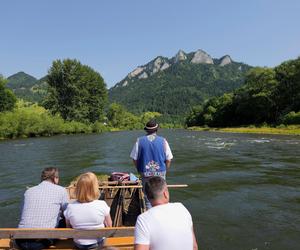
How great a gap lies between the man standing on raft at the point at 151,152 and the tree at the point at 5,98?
86909 mm

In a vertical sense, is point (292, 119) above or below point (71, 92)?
below

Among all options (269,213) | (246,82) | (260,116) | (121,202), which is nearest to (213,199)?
(269,213)

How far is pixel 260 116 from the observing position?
9625 centimetres

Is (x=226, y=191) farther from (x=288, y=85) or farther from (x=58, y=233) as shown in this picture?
(x=288, y=85)

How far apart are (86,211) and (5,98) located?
9119 cm

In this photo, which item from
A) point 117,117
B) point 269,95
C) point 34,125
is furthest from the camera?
point 117,117

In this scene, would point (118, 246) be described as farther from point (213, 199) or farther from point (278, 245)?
point (213, 199)

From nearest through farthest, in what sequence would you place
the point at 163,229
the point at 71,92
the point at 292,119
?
the point at 163,229 < the point at 292,119 < the point at 71,92

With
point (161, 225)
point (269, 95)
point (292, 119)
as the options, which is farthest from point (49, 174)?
point (269, 95)

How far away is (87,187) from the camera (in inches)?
236

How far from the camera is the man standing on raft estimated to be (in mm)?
8727

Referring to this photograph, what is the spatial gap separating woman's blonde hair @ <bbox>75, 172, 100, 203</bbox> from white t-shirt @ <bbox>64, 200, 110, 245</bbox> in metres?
0.11

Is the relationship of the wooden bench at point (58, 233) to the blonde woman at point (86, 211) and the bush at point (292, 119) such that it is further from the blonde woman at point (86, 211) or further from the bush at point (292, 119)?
the bush at point (292, 119)

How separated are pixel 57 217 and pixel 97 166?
19.3 meters
